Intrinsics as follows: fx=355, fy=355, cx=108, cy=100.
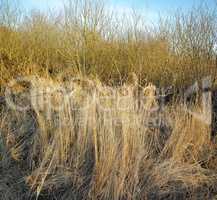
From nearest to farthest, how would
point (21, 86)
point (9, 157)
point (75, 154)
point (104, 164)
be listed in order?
point (104, 164)
point (75, 154)
point (9, 157)
point (21, 86)

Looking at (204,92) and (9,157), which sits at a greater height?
(204,92)

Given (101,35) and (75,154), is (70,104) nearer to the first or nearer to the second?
(75,154)

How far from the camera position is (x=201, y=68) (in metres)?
6.88

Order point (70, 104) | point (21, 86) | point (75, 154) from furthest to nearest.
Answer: point (21, 86), point (70, 104), point (75, 154)

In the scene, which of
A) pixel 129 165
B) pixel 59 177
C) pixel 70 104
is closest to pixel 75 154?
pixel 59 177

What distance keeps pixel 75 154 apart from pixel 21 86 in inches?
167

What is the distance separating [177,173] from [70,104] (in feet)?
5.78

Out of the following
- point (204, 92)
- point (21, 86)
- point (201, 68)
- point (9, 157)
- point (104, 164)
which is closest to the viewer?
point (104, 164)

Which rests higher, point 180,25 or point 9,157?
point 180,25

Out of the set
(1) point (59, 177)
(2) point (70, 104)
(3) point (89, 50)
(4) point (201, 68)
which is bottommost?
(1) point (59, 177)

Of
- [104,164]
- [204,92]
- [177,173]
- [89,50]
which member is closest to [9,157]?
[104,164]

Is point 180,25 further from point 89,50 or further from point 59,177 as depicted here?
point 59,177

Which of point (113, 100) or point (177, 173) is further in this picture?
point (113, 100)

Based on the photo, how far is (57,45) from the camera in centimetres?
891
